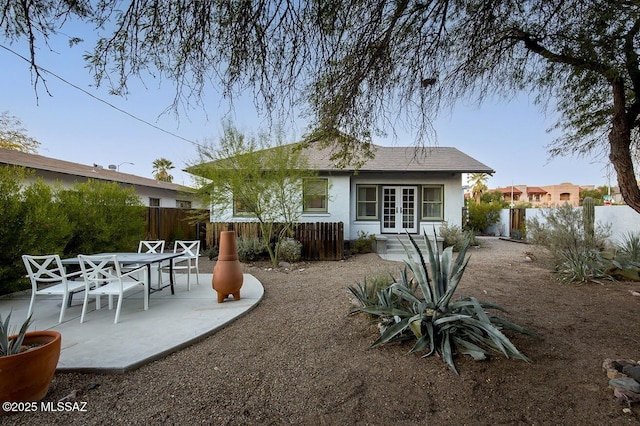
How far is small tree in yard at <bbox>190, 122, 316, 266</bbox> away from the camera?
8.97m

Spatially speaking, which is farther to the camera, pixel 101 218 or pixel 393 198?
pixel 393 198

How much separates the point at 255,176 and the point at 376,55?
6076 mm

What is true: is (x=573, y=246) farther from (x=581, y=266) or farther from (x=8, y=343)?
(x=8, y=343)

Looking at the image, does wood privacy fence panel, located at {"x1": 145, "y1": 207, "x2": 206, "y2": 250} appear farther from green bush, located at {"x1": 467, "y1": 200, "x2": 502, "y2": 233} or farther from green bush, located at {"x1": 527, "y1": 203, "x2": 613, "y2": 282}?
green bush, located at {"x1": 467, "y1": 200, "x2": 502, "y2": 233}

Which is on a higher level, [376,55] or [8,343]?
[376,55]

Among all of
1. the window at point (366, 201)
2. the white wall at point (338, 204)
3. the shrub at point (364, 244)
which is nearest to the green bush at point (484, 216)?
→ the window at point (366, 201)

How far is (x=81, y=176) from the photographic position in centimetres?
1223

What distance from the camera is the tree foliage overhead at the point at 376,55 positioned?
102 inches

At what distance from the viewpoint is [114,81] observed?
2652 mm

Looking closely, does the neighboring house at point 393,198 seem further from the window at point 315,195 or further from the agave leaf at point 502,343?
the agave leaf at point 502,343

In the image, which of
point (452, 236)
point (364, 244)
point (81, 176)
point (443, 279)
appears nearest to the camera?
point (443, 279)

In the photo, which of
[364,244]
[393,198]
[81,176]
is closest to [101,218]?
[81,176]

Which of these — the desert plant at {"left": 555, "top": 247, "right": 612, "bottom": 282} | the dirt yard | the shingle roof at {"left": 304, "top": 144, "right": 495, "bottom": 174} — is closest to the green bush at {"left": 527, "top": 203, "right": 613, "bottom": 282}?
the desert plant at {"left": 555, "top": 247, "right": 612, "bottom": 282}

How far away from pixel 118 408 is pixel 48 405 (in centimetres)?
58
